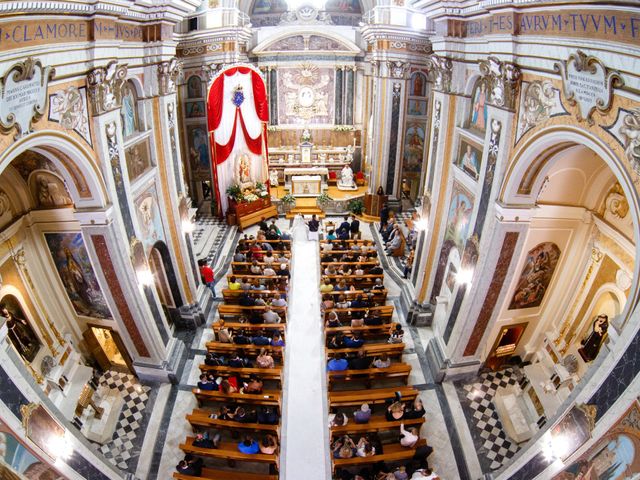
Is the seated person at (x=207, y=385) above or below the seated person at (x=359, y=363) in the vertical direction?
below

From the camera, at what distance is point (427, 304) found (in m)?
12.1

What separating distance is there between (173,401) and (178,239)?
13.7 ft

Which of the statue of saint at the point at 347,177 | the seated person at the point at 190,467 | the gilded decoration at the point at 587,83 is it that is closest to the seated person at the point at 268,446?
the seated person at the point at 190,467

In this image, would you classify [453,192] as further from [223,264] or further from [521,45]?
[223,264]

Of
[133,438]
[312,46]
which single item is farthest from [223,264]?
[312,46]

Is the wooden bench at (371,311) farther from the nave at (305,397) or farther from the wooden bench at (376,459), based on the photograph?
the wooden bench at (376,459)

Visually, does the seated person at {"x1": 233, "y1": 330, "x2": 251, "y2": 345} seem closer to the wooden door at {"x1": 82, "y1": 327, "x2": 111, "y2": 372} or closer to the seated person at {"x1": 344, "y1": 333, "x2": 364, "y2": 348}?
the seated person at {"x1": 344, "y1": 333, "x2": 364, "y2": 348}

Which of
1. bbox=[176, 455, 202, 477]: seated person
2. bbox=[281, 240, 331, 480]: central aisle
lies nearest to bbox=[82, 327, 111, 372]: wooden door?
bbox=[176, 455, 202, 477]: seated person

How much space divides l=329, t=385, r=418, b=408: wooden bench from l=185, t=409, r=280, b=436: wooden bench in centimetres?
138

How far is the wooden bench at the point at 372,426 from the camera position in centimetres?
858

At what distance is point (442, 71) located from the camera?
9.97 m

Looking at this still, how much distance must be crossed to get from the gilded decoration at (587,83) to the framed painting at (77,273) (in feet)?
30.0

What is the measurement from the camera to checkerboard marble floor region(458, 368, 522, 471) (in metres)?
8.60

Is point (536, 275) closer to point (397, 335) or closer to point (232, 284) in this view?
point (397, 335)
